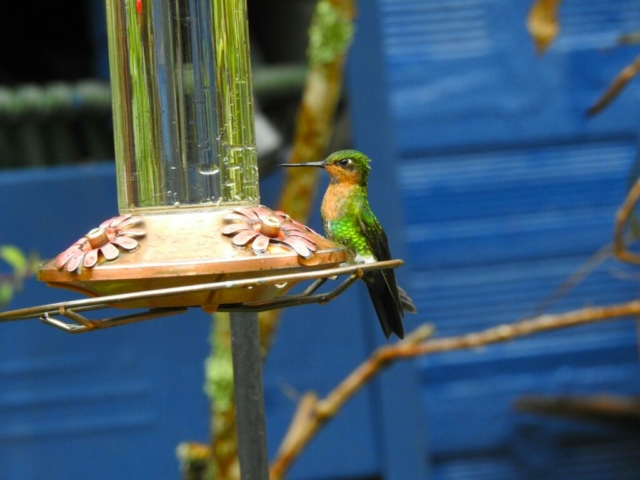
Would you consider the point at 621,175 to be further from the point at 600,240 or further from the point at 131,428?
the point at 131,428

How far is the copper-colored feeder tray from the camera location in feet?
5.59

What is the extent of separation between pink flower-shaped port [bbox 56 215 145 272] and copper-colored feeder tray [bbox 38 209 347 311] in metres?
0.01

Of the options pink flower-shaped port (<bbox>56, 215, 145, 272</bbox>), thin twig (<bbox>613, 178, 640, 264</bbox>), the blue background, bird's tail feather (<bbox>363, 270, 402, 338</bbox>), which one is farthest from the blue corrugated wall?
pink flower-shaped port (<bbox>56, 215, 145, 272</bbox>)

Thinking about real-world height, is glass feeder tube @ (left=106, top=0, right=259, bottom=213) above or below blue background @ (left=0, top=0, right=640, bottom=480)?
above

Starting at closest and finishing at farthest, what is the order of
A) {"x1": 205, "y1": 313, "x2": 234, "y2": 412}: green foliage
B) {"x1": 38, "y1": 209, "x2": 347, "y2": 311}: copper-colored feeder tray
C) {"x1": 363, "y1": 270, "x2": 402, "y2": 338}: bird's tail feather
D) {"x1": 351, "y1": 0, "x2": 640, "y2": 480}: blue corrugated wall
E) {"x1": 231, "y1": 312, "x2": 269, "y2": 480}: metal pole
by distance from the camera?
{"x1": 38, "y1": 209, "x2": 347, "y2": 311}: copper-colored feeder tray
{"x1": 231, "y1": 312, "x2": 269, "y2": 480}: metal pole
{"x1": 363, "y1": 270, "x2": 402, "y2": 338}: bird's tail feather
{"x1": 205, "y1": 313, "x2": 234, "y2": 412}: green foliage
{"x1": 351, "y1": 0, "x2": 640, "y2": 480}: blue corrugated wall

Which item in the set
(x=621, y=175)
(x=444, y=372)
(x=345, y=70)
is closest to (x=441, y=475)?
(x=444, y=372)

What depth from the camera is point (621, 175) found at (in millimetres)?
5238

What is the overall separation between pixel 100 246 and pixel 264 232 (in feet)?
0.93

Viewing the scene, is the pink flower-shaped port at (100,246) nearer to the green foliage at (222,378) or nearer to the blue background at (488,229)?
the green foliage at (222,378)

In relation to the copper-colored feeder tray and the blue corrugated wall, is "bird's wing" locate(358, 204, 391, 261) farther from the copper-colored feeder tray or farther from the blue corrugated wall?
the blue corrugated wall

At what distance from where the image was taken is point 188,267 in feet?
5.57

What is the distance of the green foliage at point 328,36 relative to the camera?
3.11 metres

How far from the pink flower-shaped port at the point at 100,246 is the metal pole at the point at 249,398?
1.10 feet

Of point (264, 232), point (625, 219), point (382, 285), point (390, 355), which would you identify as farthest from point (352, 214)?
point (625, 219)
